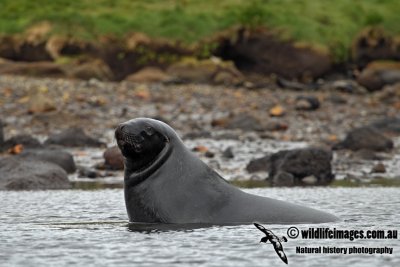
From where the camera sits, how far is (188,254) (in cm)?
752

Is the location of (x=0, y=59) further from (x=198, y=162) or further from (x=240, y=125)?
(x=198, y=162)

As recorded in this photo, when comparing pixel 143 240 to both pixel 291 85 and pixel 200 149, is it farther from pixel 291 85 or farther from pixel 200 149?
pixel 291 85

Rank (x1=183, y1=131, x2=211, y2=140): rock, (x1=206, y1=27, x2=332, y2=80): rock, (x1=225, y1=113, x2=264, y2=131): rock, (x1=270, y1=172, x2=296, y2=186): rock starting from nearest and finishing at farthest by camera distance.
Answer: (x1=270, y1=172, x2=296, y2=186): rock
(x1=183, y1=131, x2=211, y2=140): rock
(x1=225, y1=113, x2=264, y2=131): rock
(x1=206, y1=27, x2=332, y2=80): rock

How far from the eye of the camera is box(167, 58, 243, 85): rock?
32.3 metres

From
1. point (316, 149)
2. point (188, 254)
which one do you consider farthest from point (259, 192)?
point (188, 254)

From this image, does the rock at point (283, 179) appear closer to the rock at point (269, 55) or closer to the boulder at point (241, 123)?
the boulder at point (241, 123)

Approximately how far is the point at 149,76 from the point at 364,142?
12678 millimetres

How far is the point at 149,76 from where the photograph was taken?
3183cm

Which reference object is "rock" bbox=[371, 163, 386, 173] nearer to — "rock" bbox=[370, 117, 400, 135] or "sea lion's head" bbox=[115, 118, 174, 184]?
"rock" bbox=[370, 117, 400, 135]

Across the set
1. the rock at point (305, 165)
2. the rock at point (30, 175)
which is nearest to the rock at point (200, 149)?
the rock at point (305, 165)

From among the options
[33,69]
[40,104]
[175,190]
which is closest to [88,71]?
[33,69]

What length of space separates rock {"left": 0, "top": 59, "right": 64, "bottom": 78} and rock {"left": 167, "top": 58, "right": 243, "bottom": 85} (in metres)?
3.70

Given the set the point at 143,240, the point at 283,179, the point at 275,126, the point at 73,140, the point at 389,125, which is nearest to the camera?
the point at 143,240

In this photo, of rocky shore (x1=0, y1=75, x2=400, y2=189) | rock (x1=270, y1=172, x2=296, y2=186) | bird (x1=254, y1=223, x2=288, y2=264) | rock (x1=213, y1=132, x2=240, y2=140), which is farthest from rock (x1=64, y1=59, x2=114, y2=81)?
bird (x1=254, y1=223, x2=288, y2=264)
